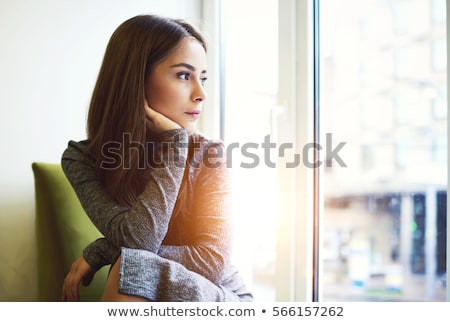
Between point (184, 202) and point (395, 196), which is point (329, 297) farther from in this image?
point (184, 202)

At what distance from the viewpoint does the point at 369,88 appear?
1217 mm

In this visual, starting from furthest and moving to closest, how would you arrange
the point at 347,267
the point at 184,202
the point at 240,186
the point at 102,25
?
1. the point at 240,186
2. the point at 102,25
3. the point at 347,267
4. the point at 184,202

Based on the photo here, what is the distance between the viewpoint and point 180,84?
1.11 metres

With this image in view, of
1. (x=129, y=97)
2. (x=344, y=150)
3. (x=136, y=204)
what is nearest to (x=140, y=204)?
(x=136, y=204)

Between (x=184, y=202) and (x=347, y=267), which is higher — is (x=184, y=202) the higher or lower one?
the higher one

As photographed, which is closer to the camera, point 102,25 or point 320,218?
point 320,218

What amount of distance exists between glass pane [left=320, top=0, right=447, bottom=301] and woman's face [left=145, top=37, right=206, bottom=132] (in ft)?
1.19

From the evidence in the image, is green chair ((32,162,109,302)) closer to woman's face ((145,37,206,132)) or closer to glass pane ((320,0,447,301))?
woman's face ((145,37,206,132))

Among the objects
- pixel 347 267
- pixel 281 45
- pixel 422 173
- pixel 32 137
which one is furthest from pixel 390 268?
pixel 32 137

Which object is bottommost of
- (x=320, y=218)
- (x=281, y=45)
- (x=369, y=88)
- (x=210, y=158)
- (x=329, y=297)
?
(x=329, y=297)

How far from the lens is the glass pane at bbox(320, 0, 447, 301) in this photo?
3.49 feet

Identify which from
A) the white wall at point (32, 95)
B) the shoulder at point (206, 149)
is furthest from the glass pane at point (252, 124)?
the white wall at point (32, 95)

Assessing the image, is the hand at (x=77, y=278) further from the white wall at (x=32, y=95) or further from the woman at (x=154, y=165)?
the white wall at (x=32, y=95)
